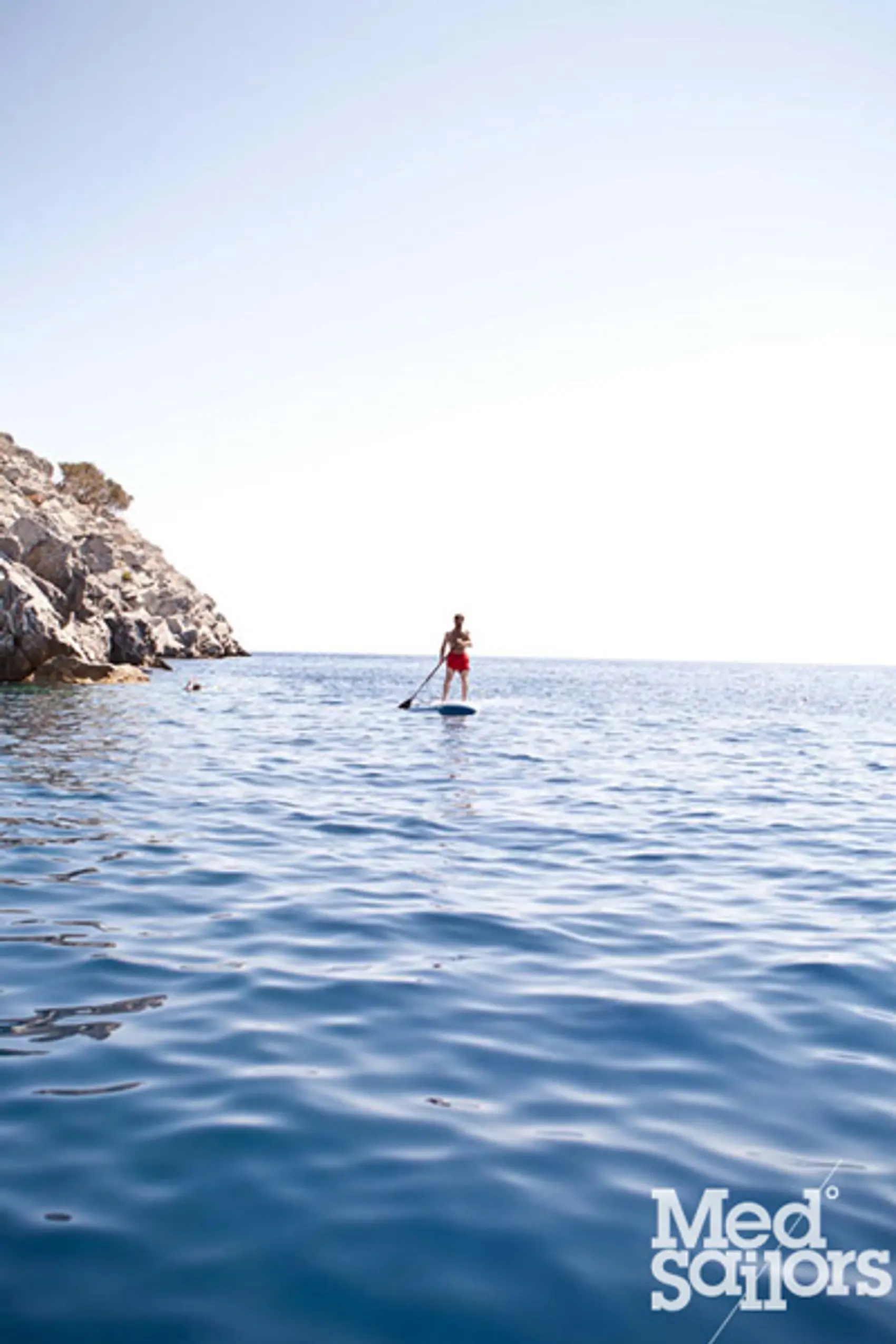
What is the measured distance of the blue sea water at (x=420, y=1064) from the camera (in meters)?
2.91

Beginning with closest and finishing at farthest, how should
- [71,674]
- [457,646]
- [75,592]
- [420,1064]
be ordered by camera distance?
[420,1064], [457,646], [71,674], [75,592]

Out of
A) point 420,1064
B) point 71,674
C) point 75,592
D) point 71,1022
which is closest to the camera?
point 420,1064

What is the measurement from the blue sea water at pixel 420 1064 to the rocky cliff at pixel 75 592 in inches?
1012

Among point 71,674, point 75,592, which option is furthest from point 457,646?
point 75,592

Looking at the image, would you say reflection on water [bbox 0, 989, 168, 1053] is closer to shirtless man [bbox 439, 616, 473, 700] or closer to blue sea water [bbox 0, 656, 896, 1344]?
blue sea water [bbox 0, 656, 896, 1344]

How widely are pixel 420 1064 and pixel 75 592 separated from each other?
133ft

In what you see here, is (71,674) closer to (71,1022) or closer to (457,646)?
(457,646)

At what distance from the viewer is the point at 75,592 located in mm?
41562

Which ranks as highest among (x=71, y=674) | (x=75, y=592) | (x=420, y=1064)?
(x=75, y=592)

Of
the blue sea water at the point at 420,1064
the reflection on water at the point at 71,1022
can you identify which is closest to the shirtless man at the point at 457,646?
the blue sea water at the point at 420,1064

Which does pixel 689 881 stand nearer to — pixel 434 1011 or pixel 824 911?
pixel 824 911

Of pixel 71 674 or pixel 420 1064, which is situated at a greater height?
pixel 71 674

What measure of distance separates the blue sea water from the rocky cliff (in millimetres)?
25695

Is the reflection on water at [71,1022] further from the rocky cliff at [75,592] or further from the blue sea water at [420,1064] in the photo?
the rocky cliff at [75,592]
